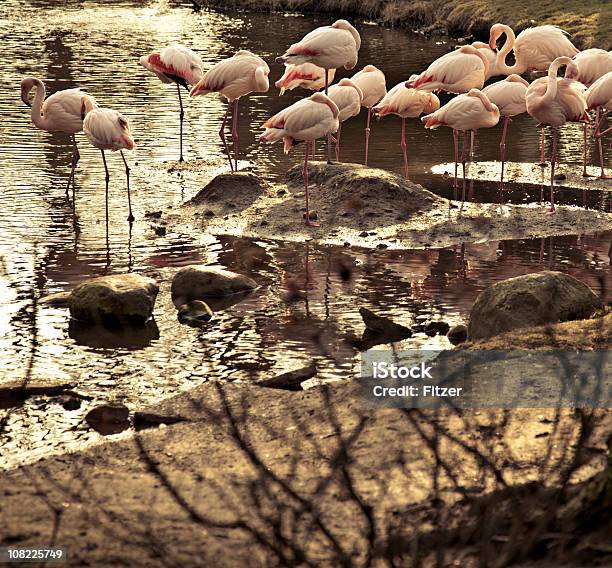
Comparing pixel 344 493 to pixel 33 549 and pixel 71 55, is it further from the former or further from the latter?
pixel 71 55

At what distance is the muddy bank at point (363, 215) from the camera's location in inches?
406

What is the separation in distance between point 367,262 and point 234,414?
364cm

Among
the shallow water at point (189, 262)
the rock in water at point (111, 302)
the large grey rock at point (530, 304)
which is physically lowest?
the shallow water at point (189, 262)

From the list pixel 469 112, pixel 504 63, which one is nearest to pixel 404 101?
pixel 469 112

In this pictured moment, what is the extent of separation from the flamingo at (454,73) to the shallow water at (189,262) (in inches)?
44.0

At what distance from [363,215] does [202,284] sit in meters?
2.60

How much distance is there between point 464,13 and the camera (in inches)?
1153

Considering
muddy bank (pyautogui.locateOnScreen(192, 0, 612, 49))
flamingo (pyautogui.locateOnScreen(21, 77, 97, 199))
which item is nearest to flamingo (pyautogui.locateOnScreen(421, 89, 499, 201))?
flamingo (pyautogui.locateOnScreen(21, 77, 97, 199))

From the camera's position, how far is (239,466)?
208 inches

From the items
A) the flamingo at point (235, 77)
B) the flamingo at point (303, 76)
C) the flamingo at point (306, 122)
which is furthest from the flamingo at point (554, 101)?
the flamingo at point (235, 77)

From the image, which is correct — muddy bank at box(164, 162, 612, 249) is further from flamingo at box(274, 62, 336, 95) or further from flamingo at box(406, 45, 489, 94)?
flamingo at box(274, 62, 336, 95)

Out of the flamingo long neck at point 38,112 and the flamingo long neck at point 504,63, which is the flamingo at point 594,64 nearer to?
the flamingo long neck at point 504,63

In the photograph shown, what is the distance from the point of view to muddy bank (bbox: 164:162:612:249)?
1030cm

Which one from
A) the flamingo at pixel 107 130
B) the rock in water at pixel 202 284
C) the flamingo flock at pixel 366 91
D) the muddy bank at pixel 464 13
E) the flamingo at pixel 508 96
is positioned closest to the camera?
the rock in water at pixel 202 284
